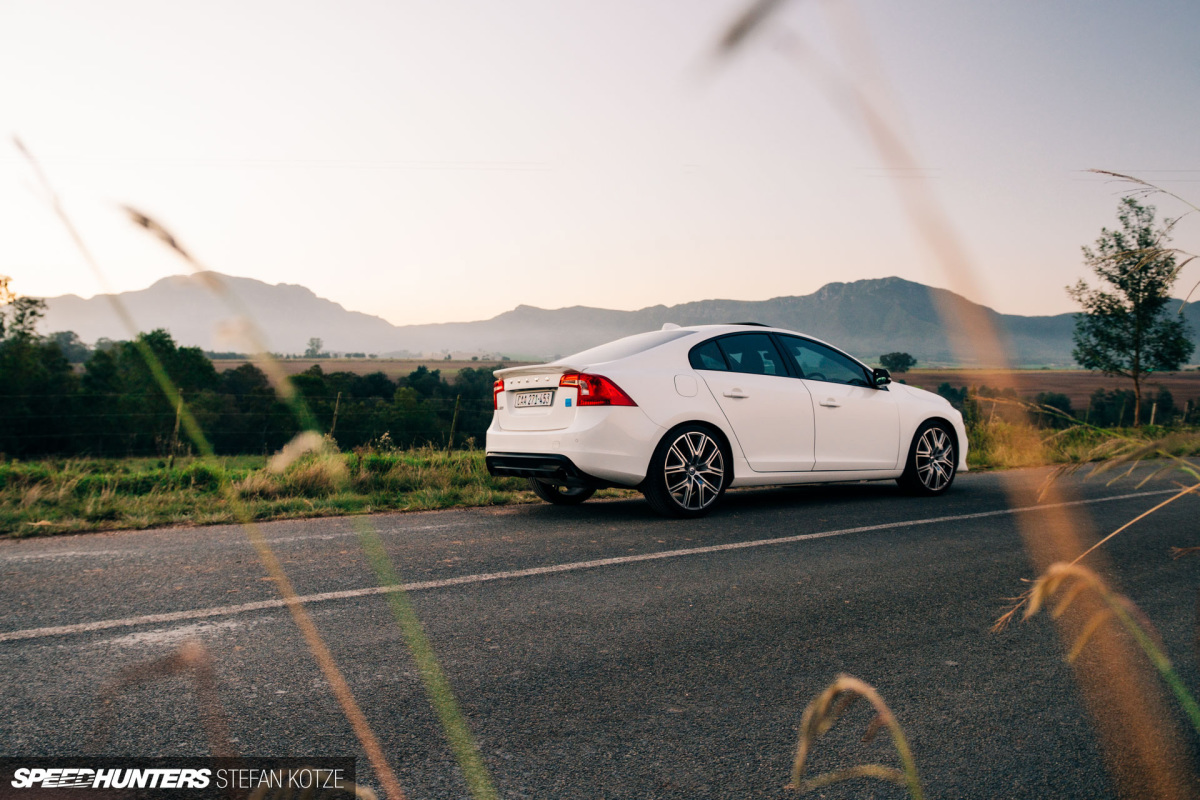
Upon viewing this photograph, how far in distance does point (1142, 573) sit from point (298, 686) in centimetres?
490

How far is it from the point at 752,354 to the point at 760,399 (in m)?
0.51

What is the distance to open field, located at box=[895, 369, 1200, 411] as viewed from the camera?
1801mm

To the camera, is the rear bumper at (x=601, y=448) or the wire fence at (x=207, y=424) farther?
the wire fence at (x=207, y=424)

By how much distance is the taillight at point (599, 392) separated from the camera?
671 cm

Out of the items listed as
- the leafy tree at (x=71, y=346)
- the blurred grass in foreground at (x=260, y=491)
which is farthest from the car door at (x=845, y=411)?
the leafy tree at (x=71, y=346)

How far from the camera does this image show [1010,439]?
15.1 m

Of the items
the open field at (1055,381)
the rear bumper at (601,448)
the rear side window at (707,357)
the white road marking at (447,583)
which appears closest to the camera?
the open field at (1055,381)

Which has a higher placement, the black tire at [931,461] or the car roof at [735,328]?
the car roof at [735,328]

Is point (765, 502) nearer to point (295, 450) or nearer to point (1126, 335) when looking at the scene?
point (295, 450)

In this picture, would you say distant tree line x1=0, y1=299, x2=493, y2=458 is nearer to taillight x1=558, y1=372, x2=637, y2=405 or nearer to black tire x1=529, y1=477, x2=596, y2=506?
black tire x1=529, y1=477, x2=596, y2=506

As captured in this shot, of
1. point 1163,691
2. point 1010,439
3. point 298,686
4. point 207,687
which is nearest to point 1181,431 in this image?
point 1163,691

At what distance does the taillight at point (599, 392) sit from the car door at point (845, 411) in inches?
83.5

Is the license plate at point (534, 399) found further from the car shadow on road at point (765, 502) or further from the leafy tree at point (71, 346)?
the leafy tree at point (71, 346)

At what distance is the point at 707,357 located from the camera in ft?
24.3
